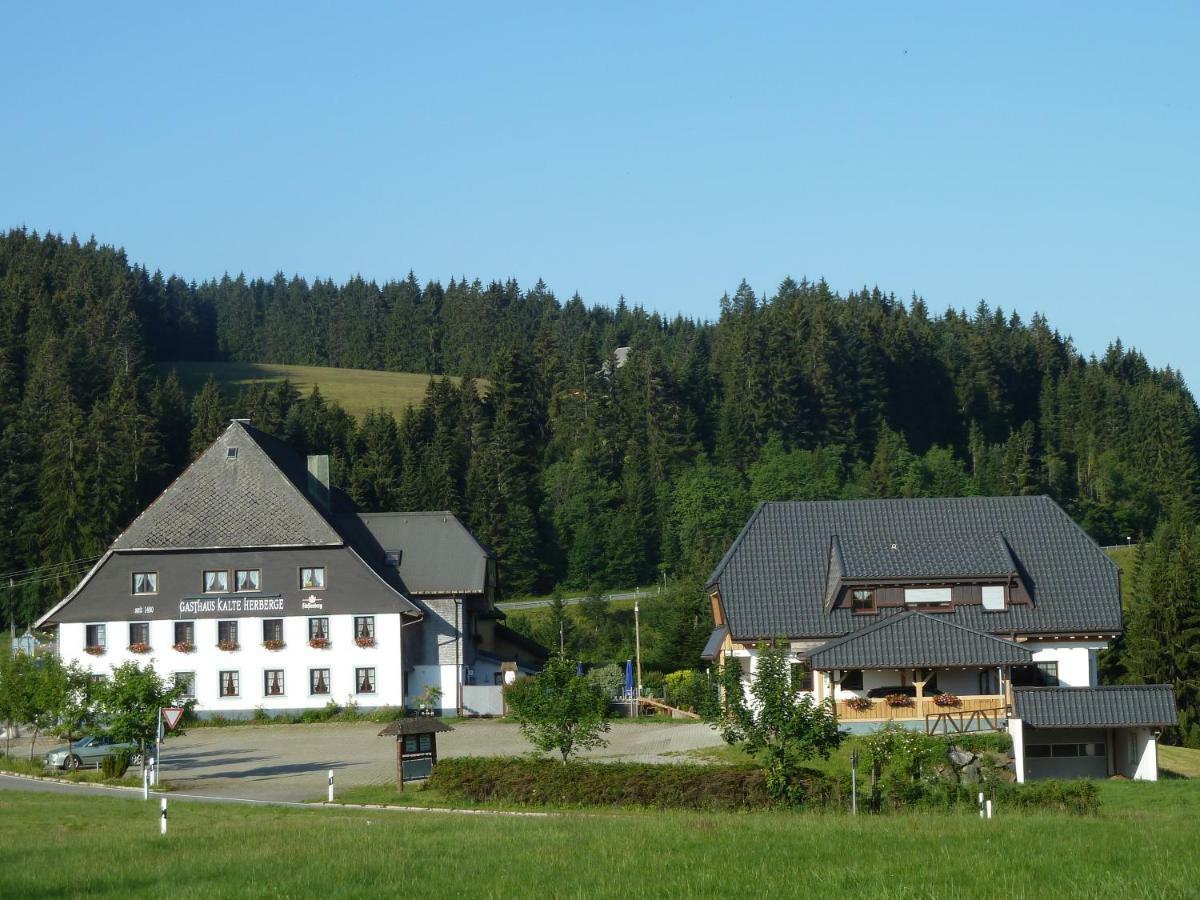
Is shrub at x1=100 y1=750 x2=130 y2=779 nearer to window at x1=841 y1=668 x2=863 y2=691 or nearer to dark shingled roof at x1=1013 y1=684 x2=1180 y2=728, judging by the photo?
window at x1=841 y1=668 x2=863 y2=691

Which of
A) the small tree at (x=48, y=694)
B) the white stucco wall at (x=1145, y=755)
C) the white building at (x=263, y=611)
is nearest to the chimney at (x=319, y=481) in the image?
the white building at (x=263, y=611)

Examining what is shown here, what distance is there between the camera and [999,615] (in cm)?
5000

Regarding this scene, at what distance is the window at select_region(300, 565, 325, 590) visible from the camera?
56219 millimetres

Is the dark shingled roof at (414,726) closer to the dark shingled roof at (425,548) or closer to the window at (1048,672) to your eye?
the dark shingled roof at (425,548)

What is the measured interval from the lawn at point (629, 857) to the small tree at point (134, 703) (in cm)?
1052

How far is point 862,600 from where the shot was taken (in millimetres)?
50312

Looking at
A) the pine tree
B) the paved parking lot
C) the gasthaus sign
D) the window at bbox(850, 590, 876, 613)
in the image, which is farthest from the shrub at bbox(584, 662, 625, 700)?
the pine tree

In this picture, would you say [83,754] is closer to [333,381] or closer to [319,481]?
[319,481]


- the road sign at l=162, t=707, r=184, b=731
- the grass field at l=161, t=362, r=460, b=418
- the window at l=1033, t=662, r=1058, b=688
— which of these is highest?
the grass field at l=161, t=362, r=460, b=418

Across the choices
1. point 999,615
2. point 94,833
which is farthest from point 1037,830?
point 999,615

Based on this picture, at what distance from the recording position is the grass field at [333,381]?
149 metres

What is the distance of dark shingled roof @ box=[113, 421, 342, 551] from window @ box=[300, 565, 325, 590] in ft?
3.08

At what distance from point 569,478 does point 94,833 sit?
80914 mm

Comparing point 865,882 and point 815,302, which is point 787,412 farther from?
point 865,882
